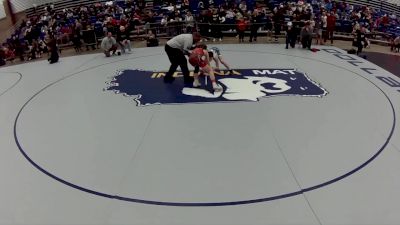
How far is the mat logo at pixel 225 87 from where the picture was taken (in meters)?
7.29

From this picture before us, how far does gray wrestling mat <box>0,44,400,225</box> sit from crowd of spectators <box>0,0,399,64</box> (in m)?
4.09

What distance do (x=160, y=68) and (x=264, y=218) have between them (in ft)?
22.2

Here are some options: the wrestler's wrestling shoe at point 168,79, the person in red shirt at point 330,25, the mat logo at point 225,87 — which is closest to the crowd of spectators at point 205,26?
the person in red shirt at point 330,25

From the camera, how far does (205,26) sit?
1366 cm

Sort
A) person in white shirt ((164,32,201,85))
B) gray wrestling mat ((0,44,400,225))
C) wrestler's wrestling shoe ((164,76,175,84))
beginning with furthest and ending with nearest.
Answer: wrestler's wrestling shoe ((164,76,175,84)) → person in white shirt ((164,32,201,85)) → gray wrestling mat ((0,44,400,225))

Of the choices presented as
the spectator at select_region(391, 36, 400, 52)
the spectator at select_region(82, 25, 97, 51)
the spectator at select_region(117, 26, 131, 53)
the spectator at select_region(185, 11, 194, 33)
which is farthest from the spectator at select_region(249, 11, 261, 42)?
the spectator at select_region(82, 25, 97, 51)

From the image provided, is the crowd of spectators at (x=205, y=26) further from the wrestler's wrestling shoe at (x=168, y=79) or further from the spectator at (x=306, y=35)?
the wrestler's wrestling shoe at (x=168, y=79)

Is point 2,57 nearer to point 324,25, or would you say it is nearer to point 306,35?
point 306,35

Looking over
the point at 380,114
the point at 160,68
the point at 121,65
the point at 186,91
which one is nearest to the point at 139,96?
the point at 186,91

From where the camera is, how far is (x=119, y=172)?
464cm

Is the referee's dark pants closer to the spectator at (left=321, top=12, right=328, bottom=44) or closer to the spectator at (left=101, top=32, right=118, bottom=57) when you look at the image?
the spectator at (left=101, top=32, right=118, bottom=57)

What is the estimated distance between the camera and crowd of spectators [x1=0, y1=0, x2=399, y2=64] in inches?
497

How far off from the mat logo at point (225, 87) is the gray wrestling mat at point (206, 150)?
0.09 feet

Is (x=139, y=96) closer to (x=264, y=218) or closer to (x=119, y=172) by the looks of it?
(x=119, y=172)
